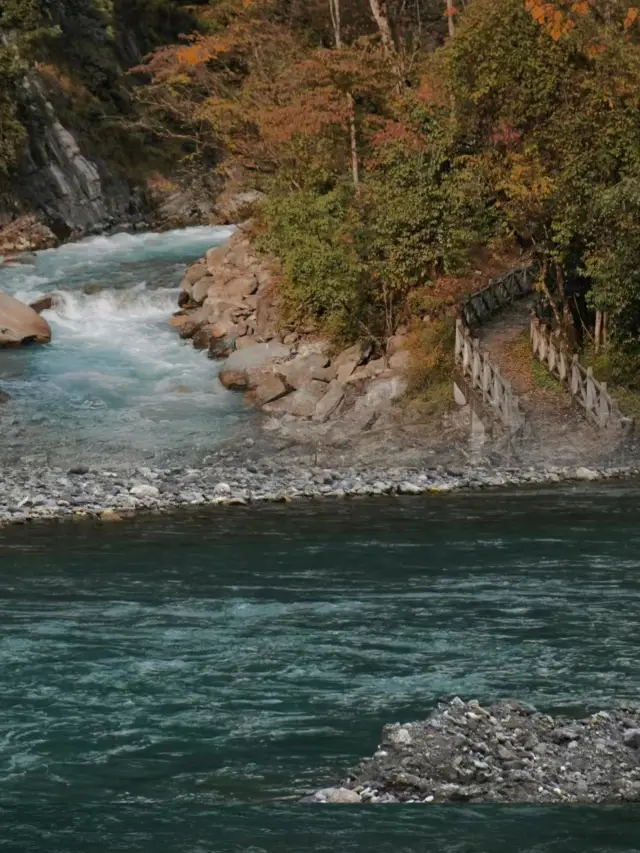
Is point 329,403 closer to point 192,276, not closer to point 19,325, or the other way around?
point 19,325

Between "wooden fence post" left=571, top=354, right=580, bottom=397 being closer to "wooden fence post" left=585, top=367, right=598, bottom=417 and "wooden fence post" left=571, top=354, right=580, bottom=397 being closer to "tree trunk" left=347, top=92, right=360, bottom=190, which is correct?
"wooden fence post" left=585, top=367, right=598, bottom=417

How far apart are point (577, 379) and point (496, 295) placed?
323 inches

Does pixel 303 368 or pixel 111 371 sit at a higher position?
pixel 303 368

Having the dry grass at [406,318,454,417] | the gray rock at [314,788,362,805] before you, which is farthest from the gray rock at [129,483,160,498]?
the gray rock at [314,788,362,805]

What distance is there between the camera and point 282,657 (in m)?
16.6

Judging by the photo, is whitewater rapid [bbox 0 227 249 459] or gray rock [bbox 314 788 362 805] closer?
gray rock [bbox 314 788 362 805]

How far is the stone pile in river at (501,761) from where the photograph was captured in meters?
12.4

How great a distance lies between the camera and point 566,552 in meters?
22.1

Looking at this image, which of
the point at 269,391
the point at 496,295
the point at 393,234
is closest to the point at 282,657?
the point at 269,391

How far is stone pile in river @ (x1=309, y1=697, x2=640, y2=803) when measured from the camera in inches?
490

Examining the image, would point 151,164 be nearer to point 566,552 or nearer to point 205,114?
point 205,114

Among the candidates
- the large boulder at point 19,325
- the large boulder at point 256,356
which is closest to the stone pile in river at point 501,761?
the large boulder at point 256,356

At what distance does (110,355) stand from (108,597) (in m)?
21.2

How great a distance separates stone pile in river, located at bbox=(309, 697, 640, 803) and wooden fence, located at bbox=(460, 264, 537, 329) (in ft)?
75.5
